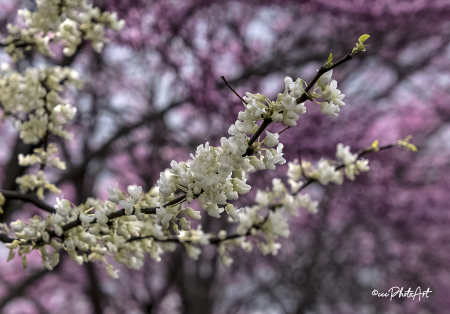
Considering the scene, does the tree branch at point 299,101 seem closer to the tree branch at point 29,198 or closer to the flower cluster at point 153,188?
the flower cluster at point 153,188

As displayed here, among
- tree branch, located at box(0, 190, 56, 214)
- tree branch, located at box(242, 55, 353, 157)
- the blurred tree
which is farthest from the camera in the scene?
the blurred tree

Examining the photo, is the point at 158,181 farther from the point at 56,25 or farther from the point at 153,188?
the point at 56,25

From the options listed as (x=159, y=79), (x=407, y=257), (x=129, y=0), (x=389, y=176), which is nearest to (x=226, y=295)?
(x=407, y=257)

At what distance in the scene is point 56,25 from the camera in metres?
1.63

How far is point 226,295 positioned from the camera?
7.92 meters

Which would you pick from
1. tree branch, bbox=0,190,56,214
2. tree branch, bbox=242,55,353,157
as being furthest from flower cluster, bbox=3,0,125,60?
tree branch, bbox=242,55,353,157

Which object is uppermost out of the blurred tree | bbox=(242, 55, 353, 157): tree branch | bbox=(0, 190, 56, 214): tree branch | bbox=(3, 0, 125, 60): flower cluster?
the blurred tree

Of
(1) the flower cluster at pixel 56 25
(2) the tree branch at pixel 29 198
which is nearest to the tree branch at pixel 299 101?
(2) the tree branch at pixel 29 198

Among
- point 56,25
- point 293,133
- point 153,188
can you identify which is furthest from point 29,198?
point 293,133

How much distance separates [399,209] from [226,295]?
467 centimetres

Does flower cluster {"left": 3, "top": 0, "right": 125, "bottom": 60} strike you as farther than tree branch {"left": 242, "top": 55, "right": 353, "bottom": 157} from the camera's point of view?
Yes

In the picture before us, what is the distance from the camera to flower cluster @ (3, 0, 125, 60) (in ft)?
5.25

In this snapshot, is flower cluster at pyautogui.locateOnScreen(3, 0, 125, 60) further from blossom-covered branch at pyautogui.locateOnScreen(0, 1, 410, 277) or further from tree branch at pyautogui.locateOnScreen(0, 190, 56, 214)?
tree branch at pyautogui.locateOnScreen(0, 190, 56, 214)

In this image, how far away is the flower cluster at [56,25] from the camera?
1.60 metres
